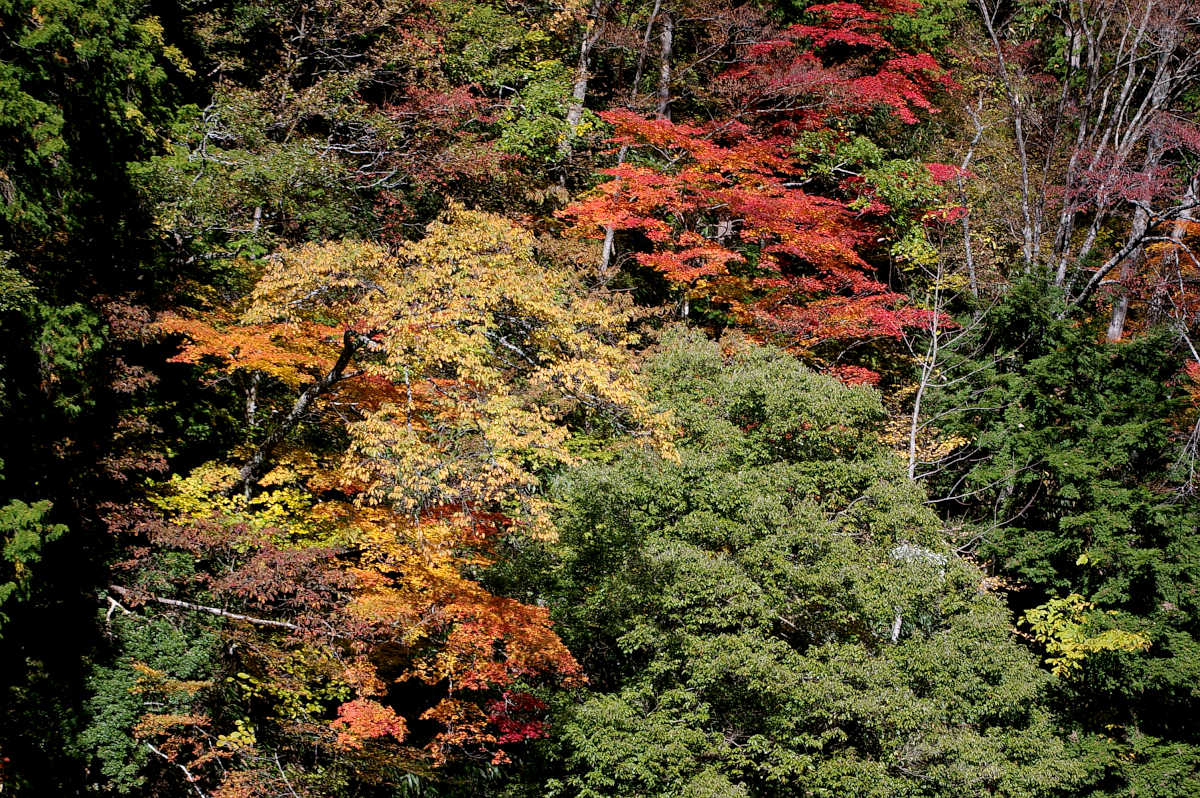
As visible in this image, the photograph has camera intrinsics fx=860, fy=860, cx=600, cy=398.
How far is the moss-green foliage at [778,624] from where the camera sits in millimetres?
10688

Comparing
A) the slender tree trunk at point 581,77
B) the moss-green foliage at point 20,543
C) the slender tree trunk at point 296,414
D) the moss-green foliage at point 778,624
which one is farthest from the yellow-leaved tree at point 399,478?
the slender tree trunk at point 581,77

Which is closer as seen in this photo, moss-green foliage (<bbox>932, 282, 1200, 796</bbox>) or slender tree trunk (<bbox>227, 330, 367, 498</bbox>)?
slender tree trunk (<bbox>227, 330, 367, 498</bbox>)

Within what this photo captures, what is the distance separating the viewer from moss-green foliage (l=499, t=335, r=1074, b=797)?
10688mm

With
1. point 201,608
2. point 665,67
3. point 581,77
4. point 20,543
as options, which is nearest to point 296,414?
point 201,608

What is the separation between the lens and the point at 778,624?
12352 millimetres

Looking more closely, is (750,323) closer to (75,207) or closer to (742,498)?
(742,498)

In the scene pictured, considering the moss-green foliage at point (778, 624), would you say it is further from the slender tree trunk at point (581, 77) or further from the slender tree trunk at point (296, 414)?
the slender tree trunk at point (581, 77)

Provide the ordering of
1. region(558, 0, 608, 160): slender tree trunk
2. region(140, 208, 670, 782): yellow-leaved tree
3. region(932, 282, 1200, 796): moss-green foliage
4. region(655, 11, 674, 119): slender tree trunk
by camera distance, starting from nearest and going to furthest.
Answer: region(140, 208, 670, 782): yellow-leaved tree, region(932, 282, 1200, 796): moss-green foliage, region(558, 0, 608, 160): slender tree trunk, region(655, 11, 674, 119): slender tree trunk

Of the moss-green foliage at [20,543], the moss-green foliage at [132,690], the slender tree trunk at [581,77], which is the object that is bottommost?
the moss-green foliage at [132,690]

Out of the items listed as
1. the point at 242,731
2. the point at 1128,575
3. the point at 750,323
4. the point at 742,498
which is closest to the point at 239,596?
the point at 242,731

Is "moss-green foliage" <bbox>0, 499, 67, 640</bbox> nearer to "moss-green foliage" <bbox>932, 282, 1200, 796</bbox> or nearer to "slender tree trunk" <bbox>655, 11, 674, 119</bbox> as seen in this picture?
"moss-green foliage" <bbox>932, 282, 1200, 796</bbox>

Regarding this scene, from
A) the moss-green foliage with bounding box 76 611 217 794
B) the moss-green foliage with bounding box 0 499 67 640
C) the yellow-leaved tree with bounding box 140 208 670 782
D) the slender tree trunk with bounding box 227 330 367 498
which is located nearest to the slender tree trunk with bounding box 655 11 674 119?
the yellow-leaved tree with bounding box 140 208 670 782

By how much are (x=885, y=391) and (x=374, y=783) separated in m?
14.0

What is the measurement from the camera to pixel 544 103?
62.0 ft
